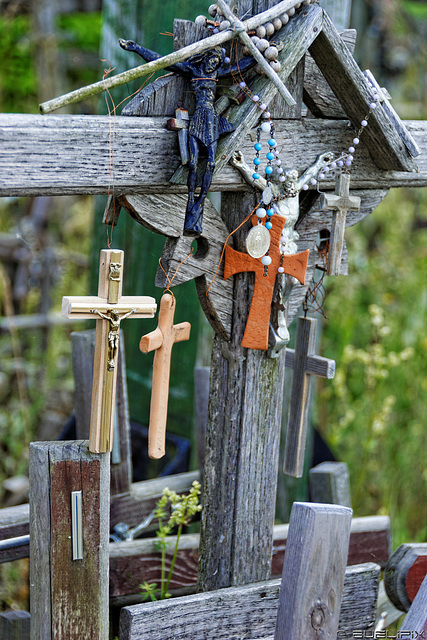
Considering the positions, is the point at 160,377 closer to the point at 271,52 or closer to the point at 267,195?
the point at 267,195

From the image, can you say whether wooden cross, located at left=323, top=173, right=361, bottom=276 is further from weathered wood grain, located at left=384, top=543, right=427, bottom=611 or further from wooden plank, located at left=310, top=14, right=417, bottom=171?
weathered wood grain, located at left=384, top=543, right=427, bottom=611

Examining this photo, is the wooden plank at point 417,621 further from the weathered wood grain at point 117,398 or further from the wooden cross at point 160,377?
the weathered wood grain at point 117,398

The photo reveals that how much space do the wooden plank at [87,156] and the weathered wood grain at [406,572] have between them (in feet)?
3.55

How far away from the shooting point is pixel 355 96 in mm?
1681

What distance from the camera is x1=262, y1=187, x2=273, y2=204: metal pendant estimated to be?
5.30 feet

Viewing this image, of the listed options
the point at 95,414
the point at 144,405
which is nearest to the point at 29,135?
the point at 95,414

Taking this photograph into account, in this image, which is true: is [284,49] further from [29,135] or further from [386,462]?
[386,462]

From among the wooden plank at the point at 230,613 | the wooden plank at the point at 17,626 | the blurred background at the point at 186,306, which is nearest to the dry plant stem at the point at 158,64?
the blurred background at the point at 186,306

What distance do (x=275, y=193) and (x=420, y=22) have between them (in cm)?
587

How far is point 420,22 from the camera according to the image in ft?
21.8

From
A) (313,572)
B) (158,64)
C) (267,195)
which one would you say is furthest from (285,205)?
(313,572)

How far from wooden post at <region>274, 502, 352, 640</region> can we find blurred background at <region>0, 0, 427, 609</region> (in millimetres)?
1079

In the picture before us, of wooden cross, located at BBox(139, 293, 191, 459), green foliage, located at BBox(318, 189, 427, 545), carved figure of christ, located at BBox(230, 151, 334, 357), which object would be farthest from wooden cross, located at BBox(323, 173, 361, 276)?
green foliage, located at BBox(318, 189, 427, 545)

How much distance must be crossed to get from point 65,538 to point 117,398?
0.73 meters
